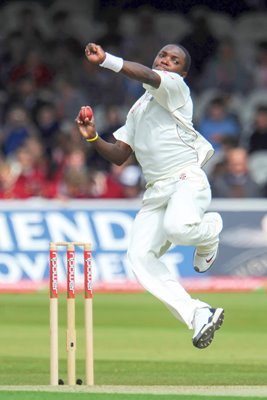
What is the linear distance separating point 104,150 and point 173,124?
0.49m

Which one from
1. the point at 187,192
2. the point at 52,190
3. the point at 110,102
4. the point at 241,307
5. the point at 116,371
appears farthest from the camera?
the point at 110,102

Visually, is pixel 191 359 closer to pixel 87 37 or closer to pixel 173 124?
pixel 173 124

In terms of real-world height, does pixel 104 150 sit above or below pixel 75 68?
below

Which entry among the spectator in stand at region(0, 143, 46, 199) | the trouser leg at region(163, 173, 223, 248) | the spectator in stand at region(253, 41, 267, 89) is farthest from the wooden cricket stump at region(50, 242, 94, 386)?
the spectator in stand at region(253, 41, 267, 89)

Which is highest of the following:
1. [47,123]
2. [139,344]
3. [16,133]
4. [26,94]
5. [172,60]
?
[26,94]

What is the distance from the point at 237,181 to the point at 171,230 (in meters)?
7.60

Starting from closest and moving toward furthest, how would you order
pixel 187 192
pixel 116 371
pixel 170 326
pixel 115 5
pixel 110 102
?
pixel 187 192 < pixel 116 371 < pixel 170 326 < pixel 110 102 < pixel 115 5

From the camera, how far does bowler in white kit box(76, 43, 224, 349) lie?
8641mm

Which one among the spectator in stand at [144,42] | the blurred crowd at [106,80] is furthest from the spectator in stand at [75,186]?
the spectator in stand at [144,42]

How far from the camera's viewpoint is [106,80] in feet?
63.4

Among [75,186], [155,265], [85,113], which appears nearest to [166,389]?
[155,265]

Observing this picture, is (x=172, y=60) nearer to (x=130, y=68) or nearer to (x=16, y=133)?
(x=130, y=68)

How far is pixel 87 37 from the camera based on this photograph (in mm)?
20234

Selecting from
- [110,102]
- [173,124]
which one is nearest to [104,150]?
[173,124]
